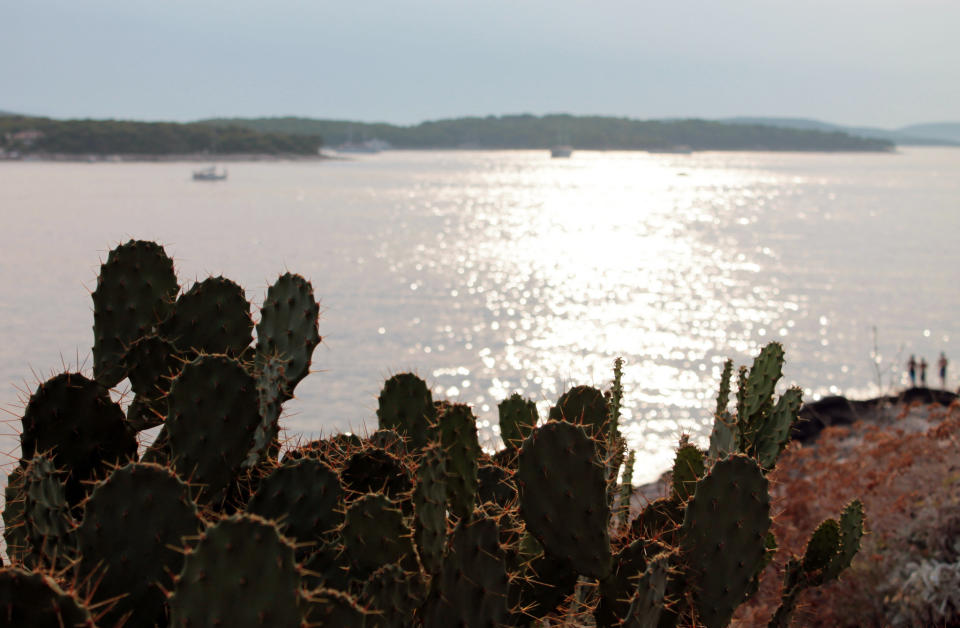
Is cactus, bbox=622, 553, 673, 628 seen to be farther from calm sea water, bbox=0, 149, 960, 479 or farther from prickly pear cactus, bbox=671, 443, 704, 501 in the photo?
prickly pear cactus, bbox=671, 443, 704, 501

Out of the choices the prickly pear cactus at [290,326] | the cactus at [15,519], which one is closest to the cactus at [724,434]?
the prickly pear cactus at [290,326]

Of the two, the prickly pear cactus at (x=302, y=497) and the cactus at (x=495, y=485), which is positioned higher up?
the prickly pear cactus at (x=302, y=497)

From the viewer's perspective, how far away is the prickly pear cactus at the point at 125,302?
2.96 metres

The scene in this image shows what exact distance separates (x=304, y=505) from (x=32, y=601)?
0.78m

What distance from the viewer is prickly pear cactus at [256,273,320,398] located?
277cm

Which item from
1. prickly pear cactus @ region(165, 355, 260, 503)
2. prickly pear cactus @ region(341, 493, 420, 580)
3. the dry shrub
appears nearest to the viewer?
prickly pear cactus @ region(341, 493, 420, 580)

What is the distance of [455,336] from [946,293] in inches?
650

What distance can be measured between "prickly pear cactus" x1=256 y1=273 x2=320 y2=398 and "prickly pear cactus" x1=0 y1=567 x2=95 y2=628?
127cm

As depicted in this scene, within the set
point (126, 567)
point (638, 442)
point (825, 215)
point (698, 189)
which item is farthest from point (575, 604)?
point (698, 189)

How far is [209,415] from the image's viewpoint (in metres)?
2.29

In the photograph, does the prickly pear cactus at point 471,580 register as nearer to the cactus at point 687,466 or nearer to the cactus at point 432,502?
the cactus at point 432,502

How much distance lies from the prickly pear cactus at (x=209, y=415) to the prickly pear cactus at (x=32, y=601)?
30.8 inches

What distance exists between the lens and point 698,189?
375 feet

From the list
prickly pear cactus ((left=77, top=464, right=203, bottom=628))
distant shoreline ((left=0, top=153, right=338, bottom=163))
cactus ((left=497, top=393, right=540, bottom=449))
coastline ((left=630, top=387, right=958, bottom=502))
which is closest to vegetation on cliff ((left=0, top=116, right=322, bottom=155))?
distant shoreline ((left=0, top=153, right=338, bottom=163))
